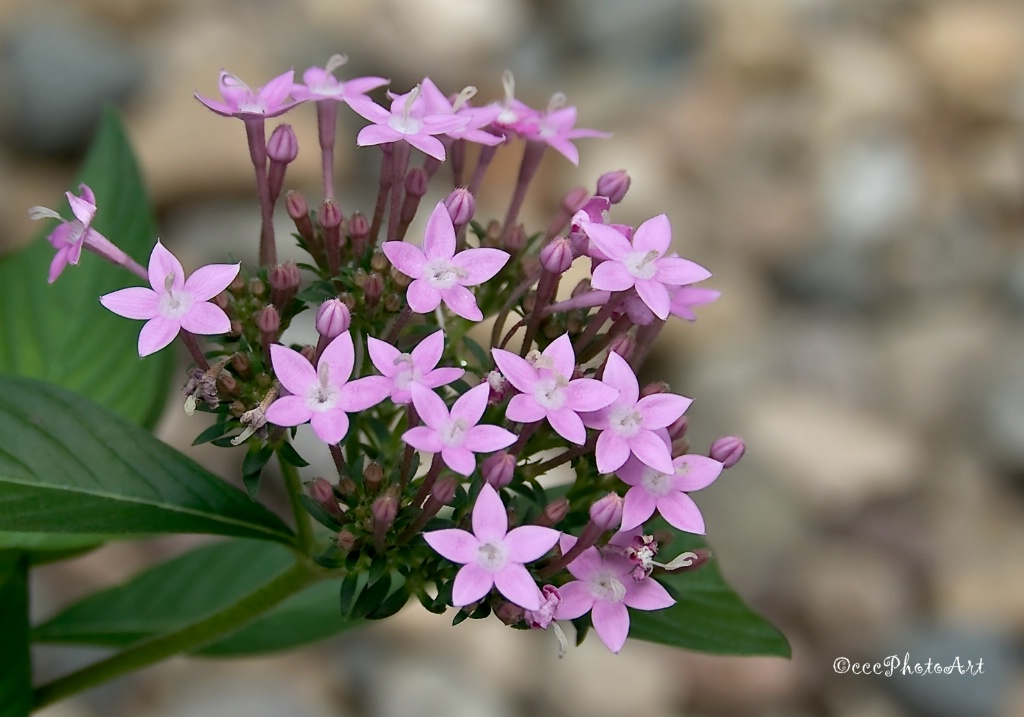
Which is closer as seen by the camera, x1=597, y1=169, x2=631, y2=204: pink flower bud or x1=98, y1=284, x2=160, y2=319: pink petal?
x1=98, y1=284, x2=160, y2=319: pink petal

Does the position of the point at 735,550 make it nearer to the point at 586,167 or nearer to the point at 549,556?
the point at 586,167

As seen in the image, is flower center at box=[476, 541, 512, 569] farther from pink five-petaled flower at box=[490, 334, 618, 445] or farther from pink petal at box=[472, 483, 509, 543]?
pink five-petaled flower at box=[490, 334, 618, 445]

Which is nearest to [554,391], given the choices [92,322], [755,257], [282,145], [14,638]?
[282,145]

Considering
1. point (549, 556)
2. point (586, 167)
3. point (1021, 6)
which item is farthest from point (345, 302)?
point (1021, 6)

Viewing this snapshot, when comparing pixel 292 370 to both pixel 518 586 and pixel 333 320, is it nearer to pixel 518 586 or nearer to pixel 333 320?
pixel 333 320

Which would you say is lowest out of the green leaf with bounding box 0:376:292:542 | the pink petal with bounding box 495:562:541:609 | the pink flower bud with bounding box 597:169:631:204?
the green leaf with bounding box 0:376:292:542

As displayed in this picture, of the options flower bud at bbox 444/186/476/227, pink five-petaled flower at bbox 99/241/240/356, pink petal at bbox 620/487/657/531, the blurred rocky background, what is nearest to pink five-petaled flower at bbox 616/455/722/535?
pink petal at bbox 620/487/657/531
